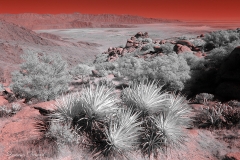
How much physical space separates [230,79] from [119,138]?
5.24 metres

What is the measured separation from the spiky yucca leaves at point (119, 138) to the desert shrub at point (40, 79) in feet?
17.1

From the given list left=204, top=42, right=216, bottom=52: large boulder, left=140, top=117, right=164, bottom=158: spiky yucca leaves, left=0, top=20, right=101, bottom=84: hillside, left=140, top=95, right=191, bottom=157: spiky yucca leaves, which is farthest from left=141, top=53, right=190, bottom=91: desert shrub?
left=0, top=20, right=101, bottom=84: hillside

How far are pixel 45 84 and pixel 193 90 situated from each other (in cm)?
617

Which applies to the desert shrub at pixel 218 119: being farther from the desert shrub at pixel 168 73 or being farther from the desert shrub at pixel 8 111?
the desert shrub at pixel 8 111

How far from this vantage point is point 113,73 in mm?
11234

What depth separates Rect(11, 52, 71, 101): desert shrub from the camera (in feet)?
25.0

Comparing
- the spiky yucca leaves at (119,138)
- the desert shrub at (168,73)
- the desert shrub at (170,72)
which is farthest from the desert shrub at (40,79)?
the spiky yucca leaves at (119,138)

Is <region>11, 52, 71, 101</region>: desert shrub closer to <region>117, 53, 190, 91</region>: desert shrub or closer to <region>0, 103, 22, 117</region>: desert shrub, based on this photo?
<region>0, 103, 22, 117</region>: desert shrub

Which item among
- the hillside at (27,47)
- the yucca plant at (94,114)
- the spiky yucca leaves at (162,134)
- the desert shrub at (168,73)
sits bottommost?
the hillside at (27,47)

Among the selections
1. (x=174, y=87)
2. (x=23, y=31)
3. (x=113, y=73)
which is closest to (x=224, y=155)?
(x=174, y=87)

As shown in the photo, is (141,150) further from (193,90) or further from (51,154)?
(193,90)

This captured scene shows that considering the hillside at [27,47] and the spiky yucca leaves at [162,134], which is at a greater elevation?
the spiky yucca leaves at [162,134]

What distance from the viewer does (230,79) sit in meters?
6.49

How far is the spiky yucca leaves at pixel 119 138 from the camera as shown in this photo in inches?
119
